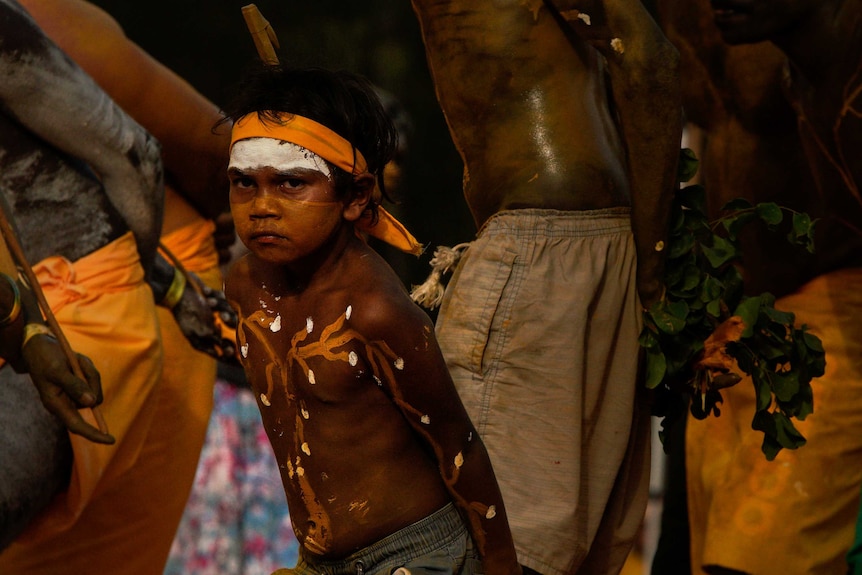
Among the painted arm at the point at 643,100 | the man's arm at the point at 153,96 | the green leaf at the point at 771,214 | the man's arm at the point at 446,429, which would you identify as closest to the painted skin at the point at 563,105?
the painted arm at the point at 643,100

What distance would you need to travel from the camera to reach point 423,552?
2553 mm

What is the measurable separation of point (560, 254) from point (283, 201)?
2.89 ft

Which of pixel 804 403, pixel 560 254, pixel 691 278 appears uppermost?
pixel 560 254

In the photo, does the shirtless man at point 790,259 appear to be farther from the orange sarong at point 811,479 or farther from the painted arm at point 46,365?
the painted arm at point 46,365

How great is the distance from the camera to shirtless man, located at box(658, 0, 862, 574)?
404 centimetres

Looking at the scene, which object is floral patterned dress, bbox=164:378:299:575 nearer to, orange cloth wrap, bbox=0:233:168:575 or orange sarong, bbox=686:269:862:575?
orange cloth wrap, bbox=0:233:168:575

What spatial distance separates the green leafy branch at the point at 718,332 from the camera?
10.8 feet

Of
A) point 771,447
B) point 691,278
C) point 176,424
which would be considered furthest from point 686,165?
point 176,424

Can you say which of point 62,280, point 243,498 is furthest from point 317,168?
point 243,498

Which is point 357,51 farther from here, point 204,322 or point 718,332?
point 718,332

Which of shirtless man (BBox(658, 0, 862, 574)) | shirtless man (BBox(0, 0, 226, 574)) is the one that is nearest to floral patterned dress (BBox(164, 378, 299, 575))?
shirtless man (BBox(0, 0, 226, 574))

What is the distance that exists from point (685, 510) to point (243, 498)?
1743mm

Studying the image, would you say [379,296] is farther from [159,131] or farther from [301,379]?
[159,131]

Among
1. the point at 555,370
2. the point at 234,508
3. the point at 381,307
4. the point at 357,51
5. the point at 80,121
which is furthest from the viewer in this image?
the point at 357,51
